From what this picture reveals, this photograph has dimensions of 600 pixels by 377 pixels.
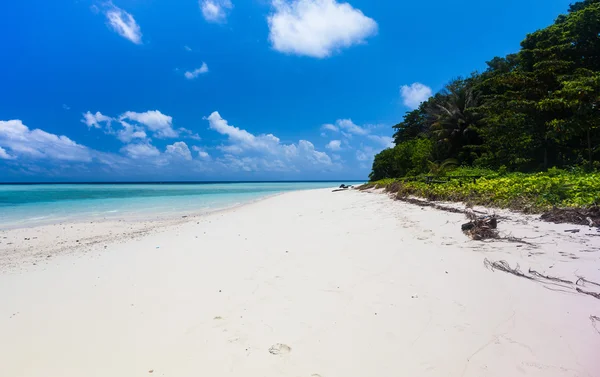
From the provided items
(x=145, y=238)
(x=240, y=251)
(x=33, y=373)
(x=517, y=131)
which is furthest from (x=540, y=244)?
(x=517, y=131)

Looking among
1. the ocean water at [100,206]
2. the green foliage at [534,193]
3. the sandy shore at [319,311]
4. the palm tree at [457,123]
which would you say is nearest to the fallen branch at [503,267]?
the sandy shore at [319,311]

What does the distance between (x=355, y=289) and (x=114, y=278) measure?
11.6ft

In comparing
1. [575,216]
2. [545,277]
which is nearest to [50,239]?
[545,277]

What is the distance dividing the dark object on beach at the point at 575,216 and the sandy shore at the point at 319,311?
0.32 metres

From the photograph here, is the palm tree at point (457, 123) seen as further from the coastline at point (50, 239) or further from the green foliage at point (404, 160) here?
the coastline at point (50, 239)

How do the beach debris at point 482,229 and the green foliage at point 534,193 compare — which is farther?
the green foliage at point 534,193

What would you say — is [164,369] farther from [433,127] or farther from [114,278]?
[433,127]

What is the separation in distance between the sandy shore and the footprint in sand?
1 centimetres

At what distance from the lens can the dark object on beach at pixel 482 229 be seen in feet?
16.0

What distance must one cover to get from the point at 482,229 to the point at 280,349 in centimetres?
422

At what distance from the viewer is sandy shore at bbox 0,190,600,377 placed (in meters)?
2.14

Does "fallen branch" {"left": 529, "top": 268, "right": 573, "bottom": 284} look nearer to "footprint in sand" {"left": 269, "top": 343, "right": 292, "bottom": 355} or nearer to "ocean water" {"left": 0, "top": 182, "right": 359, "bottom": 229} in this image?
"footprint in sand" {"left": 269, "top": 343, "right": 292, "bottom": 355}

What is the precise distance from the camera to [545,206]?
20.6 ft

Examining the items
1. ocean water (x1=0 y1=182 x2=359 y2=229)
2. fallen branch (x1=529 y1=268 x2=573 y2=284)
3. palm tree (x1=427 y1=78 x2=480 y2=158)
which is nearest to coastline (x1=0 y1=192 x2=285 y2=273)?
ocean water (x1=0 y1=182 x2=359 y2=229)
